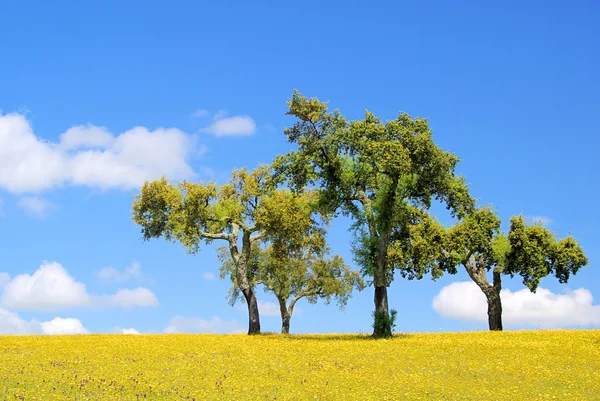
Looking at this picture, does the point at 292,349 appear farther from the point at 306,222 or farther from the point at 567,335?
the point at 567,335

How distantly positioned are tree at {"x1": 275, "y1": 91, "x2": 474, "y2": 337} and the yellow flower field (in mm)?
9607

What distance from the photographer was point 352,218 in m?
49.8

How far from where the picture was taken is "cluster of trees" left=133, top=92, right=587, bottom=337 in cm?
4634

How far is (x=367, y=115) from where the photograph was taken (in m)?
46.6

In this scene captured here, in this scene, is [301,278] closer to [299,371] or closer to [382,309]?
[382,309]

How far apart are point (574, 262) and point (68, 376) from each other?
4982cm

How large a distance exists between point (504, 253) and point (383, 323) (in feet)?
61.1

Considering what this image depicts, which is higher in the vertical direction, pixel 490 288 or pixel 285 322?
pixel 490 288

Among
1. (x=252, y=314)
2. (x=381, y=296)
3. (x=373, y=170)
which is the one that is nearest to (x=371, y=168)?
(x=373, y=170)

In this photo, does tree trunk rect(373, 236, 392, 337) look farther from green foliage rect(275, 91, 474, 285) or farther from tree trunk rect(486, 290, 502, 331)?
tree trunk rect(486, 290, 502, 331)

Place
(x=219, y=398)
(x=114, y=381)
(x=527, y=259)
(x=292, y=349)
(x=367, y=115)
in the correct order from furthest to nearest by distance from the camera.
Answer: (x=527, y=259) → (x=367, y=115) → (x=292, y=349) → (x=114, y=381) → (x=219, y=398)

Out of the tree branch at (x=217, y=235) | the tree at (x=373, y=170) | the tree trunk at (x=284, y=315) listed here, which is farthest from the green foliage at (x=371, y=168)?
the tree trunk at (x=284, y=315)

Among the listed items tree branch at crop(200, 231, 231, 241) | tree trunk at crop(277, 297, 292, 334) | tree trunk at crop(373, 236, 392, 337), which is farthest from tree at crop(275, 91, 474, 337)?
tree trunk at crop(277, 297, 292, 334)

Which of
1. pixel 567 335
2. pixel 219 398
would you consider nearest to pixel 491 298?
pixel 567 335
